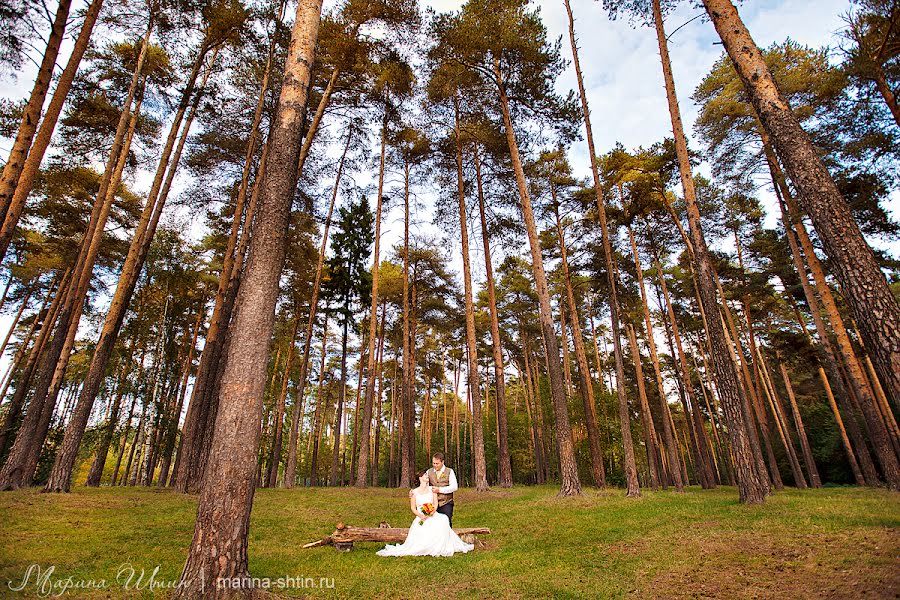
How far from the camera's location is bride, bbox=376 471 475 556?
6.01 m

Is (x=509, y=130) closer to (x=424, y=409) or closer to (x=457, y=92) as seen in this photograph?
(x=457, y=92)

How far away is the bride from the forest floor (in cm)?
29

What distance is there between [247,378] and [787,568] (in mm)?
6012

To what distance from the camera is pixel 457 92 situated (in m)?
15.9

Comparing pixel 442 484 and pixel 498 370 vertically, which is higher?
pixel 498 370

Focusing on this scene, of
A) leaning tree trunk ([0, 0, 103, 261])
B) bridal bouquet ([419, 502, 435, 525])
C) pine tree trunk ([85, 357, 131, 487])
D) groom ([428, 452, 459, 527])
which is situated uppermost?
leaning tree trunk ([0, 0, 103, 261])

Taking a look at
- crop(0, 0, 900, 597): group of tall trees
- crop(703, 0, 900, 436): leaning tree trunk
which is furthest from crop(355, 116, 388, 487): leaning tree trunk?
crop(703, 0, 900, 436): leaning tree trunk

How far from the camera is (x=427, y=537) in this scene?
240 inches

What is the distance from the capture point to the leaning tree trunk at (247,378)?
3.51 meters

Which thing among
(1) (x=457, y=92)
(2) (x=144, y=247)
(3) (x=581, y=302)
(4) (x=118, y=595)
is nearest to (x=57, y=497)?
(2) (x=144, y=247)

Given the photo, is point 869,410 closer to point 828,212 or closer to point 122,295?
point 828,212

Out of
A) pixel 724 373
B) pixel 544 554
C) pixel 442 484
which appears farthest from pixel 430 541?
pixel 724 373

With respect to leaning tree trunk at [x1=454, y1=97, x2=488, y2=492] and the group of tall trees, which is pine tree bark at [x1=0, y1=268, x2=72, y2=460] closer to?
the group of tall trees

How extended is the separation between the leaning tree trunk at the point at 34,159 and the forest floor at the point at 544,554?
451 cm
